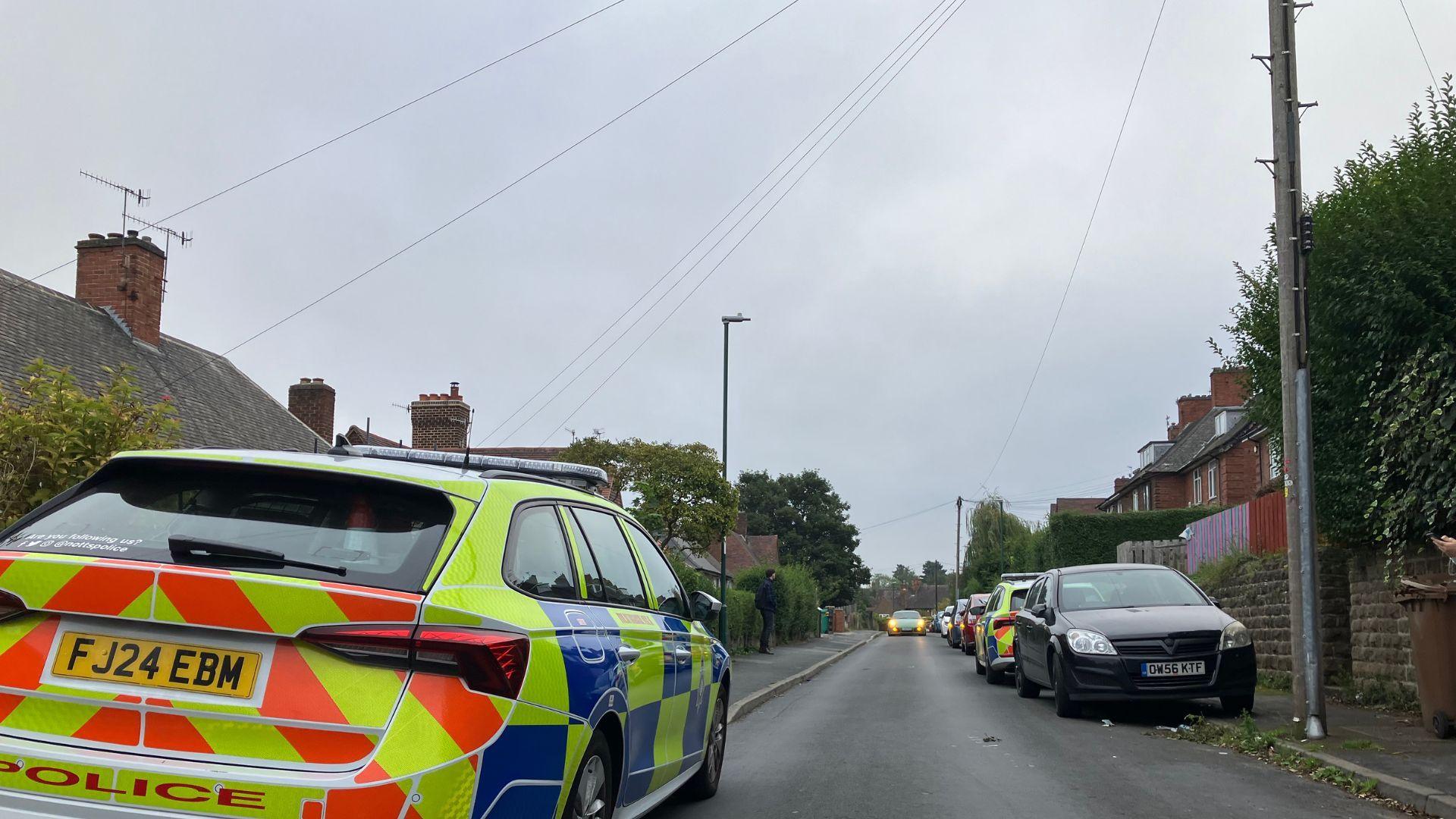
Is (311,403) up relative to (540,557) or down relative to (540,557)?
up

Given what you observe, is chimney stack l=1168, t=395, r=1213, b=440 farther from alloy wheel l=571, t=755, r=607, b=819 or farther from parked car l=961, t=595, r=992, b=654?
alloy wheel l=571, t=755, r=607, b=819

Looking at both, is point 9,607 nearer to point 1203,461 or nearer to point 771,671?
point 771,671

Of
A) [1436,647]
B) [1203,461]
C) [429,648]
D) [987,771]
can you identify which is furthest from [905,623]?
[429,648]

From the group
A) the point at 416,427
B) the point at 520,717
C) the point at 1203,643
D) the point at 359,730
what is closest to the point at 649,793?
the point at 520,717

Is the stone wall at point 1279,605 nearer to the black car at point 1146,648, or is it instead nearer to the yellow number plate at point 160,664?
the black car at point 1146,648

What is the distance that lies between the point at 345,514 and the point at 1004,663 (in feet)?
50.2

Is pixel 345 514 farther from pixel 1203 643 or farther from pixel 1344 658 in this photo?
pixel 1344 658

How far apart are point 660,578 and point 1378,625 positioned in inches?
384

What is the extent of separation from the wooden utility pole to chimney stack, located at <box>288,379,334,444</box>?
2634 cm

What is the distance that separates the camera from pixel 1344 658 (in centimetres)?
1422

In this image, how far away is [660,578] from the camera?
20.7 feet

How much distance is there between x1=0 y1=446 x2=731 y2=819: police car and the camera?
331 centimetres

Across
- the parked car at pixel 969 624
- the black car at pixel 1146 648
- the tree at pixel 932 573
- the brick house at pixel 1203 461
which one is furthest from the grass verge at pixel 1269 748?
the tree at pixel 932 573

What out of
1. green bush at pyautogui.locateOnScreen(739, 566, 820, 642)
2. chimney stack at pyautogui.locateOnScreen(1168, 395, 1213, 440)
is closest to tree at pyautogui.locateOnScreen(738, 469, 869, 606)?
chimney stack at pyautogui.locateOnScreen(1168, 395, 1213, 440)
